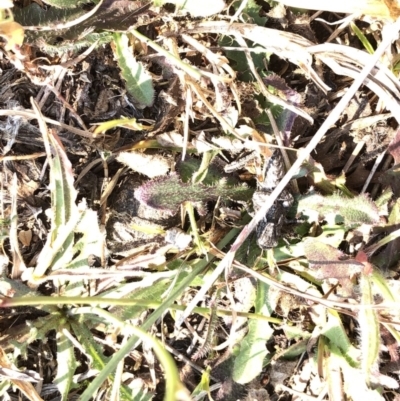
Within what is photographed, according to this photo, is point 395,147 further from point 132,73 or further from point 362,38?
point 132,73

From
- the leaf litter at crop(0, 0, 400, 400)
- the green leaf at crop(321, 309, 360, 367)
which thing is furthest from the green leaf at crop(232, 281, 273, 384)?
the green leaf at crop(321, 309, 360, 367)

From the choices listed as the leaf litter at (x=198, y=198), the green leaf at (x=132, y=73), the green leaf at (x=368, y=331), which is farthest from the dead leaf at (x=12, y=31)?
the green leaf at (x=368, y=331)

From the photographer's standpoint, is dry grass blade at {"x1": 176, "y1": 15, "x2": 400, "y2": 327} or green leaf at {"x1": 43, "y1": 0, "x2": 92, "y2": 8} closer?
dry grass blade at {"x1": 176, "y1": 15, "x2": 400, "y2": 327}

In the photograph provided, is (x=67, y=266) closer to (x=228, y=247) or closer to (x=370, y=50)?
(x=228, y=247)

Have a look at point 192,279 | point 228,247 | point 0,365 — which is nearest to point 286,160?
point 228,247

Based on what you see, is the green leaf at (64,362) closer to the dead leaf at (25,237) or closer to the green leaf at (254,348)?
the dead leaf at (25,237)

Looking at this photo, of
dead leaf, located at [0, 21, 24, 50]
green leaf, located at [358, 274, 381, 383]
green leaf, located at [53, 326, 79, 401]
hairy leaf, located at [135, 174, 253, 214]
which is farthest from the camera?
green leaf, located at [53, 326, 79, 401]

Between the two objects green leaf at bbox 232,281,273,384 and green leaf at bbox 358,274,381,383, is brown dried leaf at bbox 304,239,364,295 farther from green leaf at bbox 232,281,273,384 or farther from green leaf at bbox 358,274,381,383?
green leaf at bbox 232,281,273,384
